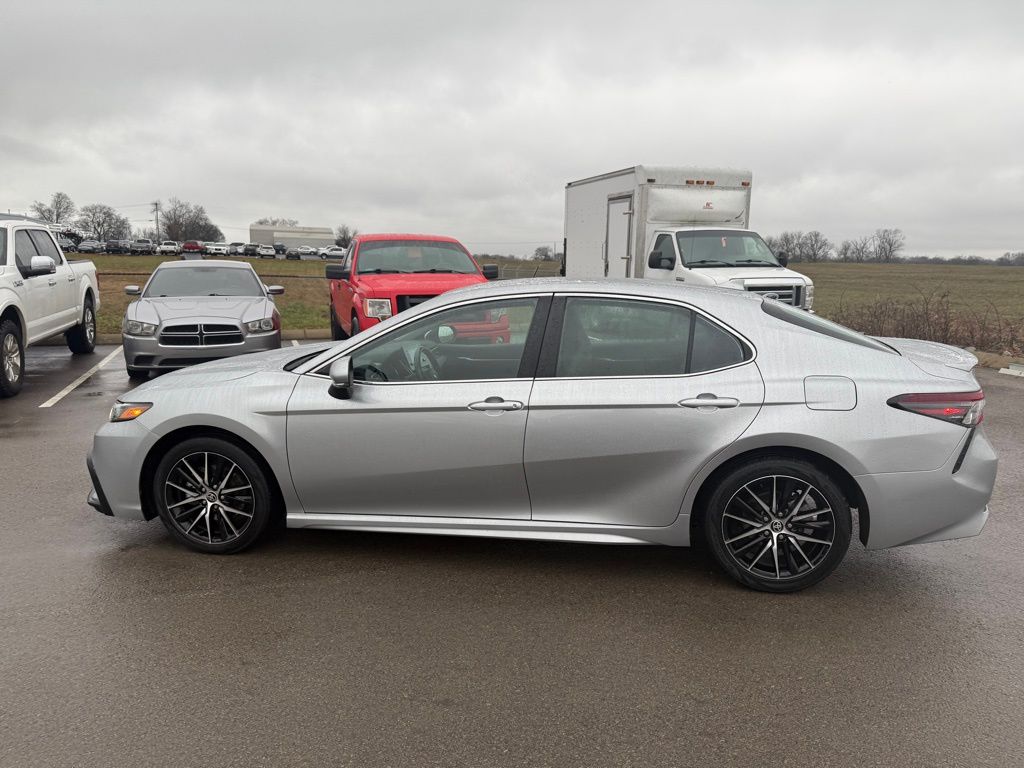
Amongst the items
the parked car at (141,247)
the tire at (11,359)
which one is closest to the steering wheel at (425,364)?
the tire at (11,359)

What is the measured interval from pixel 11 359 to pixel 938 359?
9.59 meters

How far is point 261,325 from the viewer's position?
1026cm

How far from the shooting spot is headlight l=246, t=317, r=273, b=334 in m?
10.1

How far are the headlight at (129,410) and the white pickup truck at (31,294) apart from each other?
19.1 ft

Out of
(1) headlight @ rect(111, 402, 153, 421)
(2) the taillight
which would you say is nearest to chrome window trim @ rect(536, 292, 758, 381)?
(2) the taillight

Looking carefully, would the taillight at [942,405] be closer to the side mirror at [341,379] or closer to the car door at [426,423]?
the car door at [426,423]

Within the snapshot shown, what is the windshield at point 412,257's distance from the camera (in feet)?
39.7

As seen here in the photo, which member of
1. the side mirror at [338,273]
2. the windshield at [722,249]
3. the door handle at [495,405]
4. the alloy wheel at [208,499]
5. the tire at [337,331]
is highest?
the windshield at [722,249]

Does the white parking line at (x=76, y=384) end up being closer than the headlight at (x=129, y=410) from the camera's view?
No

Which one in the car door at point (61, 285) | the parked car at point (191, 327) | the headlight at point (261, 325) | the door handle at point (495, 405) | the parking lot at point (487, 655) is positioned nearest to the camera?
the parking lot at point (487, 655)

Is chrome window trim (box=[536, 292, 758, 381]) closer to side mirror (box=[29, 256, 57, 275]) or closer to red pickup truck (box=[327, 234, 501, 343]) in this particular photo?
red pickup truck (box=[327, 234, 501, 343])

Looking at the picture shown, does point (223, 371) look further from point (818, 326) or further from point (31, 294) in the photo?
point (31, 294)

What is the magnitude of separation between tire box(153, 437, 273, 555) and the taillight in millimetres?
3374

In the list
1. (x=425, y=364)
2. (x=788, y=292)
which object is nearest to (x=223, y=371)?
(x=425, y=364)
